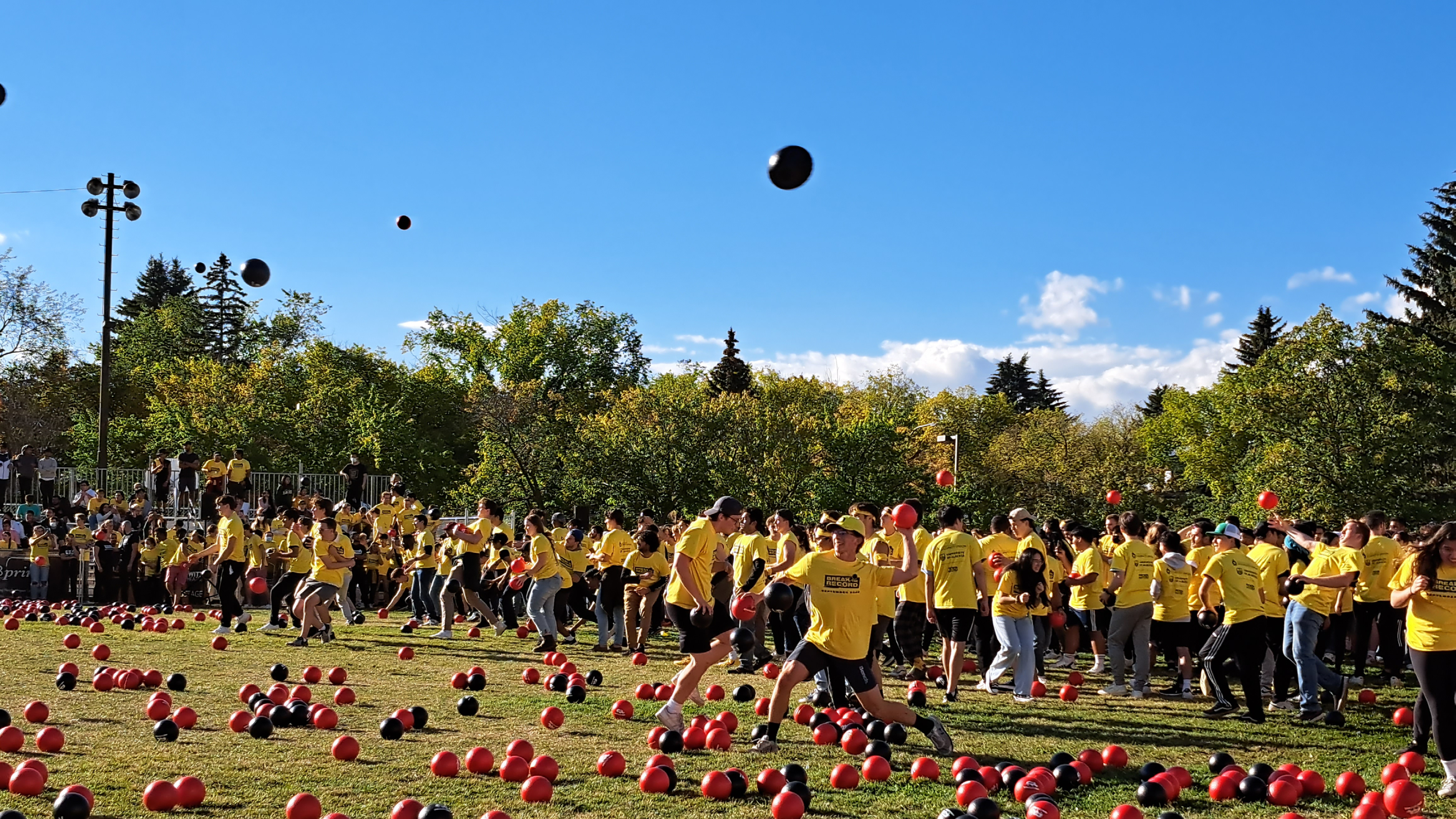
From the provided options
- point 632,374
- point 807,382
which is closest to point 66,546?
point 632,374

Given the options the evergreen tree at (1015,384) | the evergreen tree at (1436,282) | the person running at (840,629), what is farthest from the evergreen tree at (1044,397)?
the person running at (840,629)

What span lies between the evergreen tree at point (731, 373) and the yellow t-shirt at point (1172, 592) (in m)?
60.1

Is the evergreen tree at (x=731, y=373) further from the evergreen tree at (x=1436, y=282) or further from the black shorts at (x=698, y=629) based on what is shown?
the black shorts at (x=698, y=629)

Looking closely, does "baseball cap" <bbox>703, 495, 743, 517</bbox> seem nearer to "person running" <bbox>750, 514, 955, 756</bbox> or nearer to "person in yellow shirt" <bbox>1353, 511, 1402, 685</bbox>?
"person running" <bbox>750, 514, 955, 756</bbox>

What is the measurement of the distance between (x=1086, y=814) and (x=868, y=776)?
1364 millimetres

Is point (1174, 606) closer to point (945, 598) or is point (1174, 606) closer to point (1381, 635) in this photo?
point (945, 598)

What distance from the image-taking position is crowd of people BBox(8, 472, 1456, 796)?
8.00 meters

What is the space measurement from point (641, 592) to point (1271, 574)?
24.7 ft

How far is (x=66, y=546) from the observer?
22391mm

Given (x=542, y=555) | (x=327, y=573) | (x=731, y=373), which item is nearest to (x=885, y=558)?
(x=542, y=555)

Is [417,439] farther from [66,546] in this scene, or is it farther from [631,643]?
[631,643]

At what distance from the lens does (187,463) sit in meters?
27.8

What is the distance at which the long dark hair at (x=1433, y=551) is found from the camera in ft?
24.4

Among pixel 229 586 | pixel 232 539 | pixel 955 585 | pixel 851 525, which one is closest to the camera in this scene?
pixel 851 525
